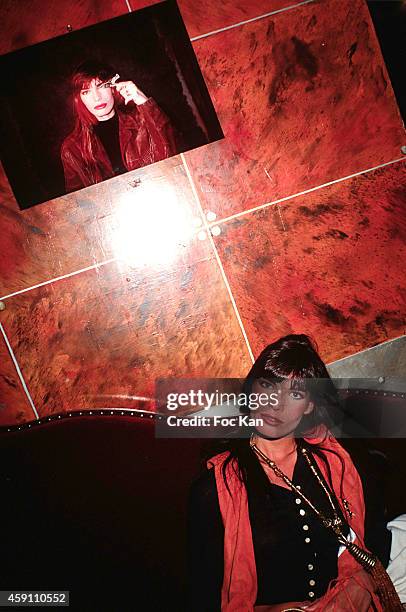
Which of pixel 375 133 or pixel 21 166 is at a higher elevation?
pixel 21 166

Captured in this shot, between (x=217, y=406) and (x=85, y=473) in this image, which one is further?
(x=217, y=406)

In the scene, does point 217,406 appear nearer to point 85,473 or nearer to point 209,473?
point 209,473

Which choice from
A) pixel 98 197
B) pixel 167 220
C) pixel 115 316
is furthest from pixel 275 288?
pixel 98 197

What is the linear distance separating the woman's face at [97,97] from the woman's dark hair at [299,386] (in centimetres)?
148

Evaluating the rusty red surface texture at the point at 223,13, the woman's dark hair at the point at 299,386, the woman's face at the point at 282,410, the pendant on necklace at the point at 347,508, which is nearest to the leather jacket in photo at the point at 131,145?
the rusty red surface texture at the point at 223,13

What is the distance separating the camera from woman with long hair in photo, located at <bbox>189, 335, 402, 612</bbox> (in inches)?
63.4

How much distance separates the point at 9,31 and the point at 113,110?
0.66m

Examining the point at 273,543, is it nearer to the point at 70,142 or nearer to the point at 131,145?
the point at 131,145

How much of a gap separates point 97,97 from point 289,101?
39.0 inches

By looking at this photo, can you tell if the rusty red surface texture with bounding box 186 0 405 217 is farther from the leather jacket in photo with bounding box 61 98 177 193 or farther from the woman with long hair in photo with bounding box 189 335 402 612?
the woman with long hair in photo with bounding box 189 335 402 612

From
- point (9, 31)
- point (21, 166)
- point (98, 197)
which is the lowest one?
point (98, 197)

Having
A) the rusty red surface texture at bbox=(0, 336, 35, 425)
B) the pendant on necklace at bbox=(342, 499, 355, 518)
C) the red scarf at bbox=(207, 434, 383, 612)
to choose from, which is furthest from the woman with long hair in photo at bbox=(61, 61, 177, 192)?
the pendant on necklace at bbox=(342, 499, 355, 518)

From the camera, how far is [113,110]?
233 centimetres

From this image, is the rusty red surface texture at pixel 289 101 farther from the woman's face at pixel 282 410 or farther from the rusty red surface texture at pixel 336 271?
the woman's face at pixel 282 410
